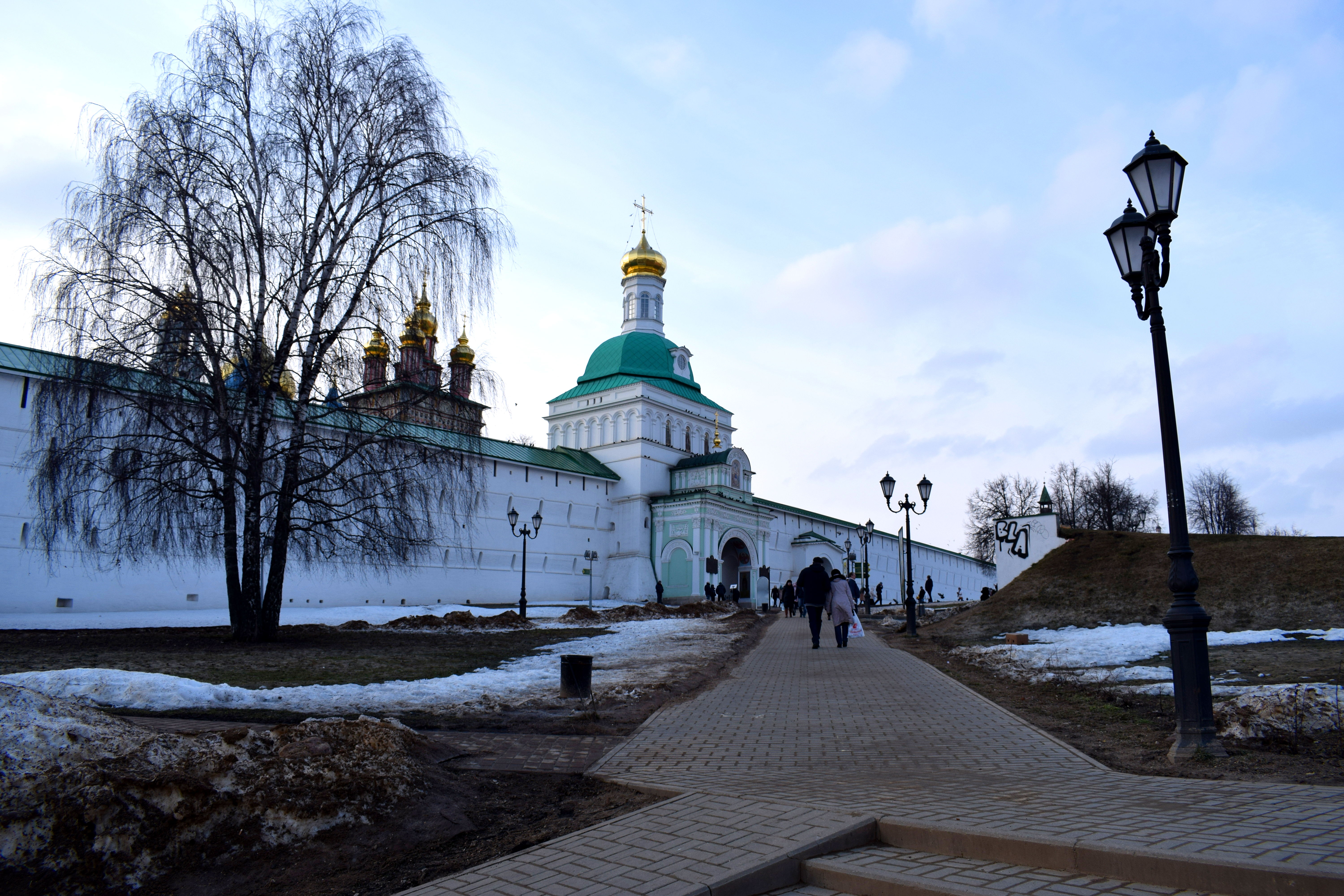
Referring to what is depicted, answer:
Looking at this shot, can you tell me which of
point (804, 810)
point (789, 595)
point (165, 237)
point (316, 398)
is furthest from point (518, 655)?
point (789, 595)

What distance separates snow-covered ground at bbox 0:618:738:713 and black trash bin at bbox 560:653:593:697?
0.67 feet

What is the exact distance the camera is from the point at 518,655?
1469 centimetres

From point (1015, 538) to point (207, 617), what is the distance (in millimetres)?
24158

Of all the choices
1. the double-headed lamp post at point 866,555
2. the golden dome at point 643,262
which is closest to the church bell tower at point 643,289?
the golden dome at point 643,262

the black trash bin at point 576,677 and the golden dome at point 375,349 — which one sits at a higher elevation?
the golden dome at point 375,349

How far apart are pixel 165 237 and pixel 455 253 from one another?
200 inches

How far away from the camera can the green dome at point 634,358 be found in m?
54.8

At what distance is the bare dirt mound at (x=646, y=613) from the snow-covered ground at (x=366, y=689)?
534 inches

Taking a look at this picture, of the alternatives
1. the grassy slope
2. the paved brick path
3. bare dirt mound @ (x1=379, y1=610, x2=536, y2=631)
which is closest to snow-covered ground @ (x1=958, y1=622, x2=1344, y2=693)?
the grassy slope

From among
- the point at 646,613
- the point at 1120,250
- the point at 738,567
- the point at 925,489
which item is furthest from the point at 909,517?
the point at 738,567

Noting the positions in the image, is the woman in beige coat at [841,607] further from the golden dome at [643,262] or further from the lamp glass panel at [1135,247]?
the golden dome at [643,262]

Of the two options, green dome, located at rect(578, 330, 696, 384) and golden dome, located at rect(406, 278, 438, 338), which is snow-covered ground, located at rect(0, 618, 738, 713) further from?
green dome, located at rect(578, 330, 696, 384)

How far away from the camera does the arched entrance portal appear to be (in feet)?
177

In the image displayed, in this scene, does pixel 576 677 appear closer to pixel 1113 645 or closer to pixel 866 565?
pixel 1113 645
